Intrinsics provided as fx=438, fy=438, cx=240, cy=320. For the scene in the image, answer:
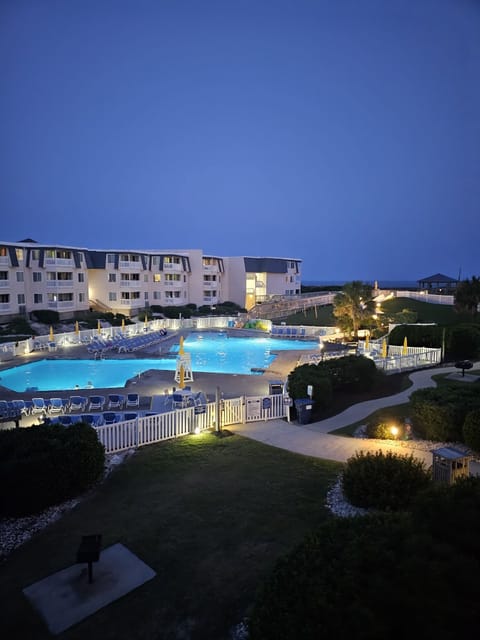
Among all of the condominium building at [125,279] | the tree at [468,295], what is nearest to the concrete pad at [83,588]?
the tree at [468,295]

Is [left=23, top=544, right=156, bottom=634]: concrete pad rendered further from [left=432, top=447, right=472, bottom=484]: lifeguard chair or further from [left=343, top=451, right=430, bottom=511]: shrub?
[left=432, top=447, right=472, bottom=484]: lifeguard chair

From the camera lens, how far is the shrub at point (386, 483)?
802 cm

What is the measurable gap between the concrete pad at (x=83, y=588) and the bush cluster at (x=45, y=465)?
2.35m

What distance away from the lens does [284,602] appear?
14.5ft

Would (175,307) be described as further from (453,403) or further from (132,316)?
(453,403)

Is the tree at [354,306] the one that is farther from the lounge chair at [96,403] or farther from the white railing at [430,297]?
the lounge chair at [96,403]

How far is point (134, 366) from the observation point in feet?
95.0

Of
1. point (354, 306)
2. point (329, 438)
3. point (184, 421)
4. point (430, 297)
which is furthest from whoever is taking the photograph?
point (430, 297)

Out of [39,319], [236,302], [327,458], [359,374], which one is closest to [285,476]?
[327,458]

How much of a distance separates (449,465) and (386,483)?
1.58 m

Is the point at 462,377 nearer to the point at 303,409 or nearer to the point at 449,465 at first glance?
the point at 303,409

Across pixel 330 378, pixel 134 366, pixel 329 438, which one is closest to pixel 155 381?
pixel 134 366

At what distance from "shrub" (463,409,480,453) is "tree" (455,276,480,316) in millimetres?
26498

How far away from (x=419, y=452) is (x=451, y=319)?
3276 centimetres
